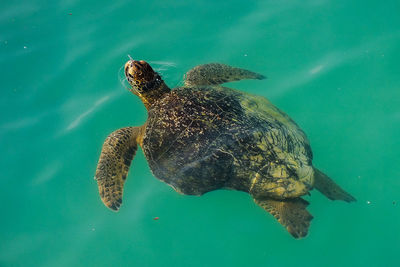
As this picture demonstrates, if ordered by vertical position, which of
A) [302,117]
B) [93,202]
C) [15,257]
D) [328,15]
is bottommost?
[15,257]

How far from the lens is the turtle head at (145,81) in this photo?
179 inches

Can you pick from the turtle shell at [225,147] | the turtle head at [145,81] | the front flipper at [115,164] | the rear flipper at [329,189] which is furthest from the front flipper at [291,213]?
the turtle head at [145,81]

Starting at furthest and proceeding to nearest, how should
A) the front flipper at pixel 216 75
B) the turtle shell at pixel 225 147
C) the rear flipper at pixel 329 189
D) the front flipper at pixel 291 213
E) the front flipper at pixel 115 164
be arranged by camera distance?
the front flipper at pixel 216 75 < the front flipper at pixel 115 164 < the rear flipper at pixel 329 189 < the front flipper at pixel 291 213 < the turtle shell at pixel 225 147

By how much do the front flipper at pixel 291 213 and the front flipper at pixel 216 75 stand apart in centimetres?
212

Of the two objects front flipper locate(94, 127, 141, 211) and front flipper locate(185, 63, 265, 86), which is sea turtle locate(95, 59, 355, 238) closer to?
front flipper locate(94, 127, 141, 211)

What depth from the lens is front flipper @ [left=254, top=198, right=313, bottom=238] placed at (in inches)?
142

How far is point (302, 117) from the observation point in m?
4.93

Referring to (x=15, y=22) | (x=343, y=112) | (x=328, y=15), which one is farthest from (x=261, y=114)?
(x=15, y=22)

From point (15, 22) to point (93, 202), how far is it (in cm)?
439

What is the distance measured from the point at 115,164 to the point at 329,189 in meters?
2.78

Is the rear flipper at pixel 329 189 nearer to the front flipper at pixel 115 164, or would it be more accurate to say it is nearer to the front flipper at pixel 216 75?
the front flipper at pixel 216 75

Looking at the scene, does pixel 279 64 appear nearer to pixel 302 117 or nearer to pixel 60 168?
pixel 302 117

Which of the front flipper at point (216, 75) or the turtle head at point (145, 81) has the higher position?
the turtle head at point (145, 81)

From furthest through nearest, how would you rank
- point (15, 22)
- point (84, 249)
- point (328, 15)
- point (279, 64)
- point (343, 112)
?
1. point (15, 22)
2. point (328, 15)
3. point (279, 64)
4. point (343, 112)
5. point (84, 249)
